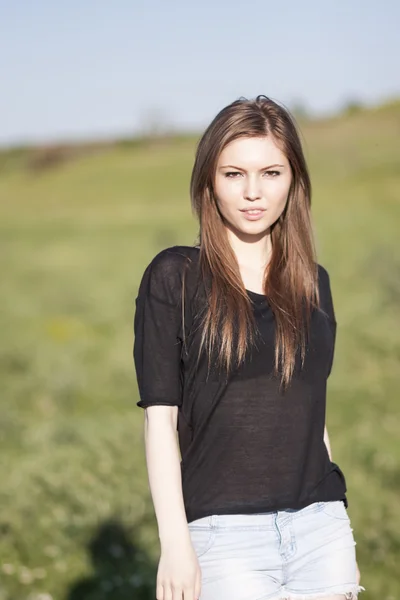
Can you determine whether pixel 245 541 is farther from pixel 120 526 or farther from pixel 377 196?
pixel 377 196

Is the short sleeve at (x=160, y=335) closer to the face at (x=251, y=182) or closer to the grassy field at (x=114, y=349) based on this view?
the face at (x=251, y=182)

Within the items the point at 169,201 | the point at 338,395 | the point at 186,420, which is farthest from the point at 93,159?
the point at 186,420

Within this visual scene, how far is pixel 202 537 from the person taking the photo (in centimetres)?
247

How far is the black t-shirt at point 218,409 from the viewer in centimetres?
251

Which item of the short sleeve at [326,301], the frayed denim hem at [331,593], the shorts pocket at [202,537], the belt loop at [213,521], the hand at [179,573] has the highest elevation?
the short sleeve at [326,301]

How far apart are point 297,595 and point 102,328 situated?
28.3 ft

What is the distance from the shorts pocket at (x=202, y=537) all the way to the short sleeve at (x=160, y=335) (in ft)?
1.08

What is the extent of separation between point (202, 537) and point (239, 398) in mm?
375

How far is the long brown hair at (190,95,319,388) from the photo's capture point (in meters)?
2.57

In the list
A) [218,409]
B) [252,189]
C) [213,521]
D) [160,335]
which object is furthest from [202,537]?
[252,189]

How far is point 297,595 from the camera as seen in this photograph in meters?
2.47

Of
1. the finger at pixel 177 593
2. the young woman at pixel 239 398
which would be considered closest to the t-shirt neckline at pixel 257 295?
the young woman at pixel 239 398

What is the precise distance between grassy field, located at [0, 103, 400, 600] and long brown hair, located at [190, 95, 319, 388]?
0.63ft

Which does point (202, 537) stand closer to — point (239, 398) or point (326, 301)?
point (239, 398)
